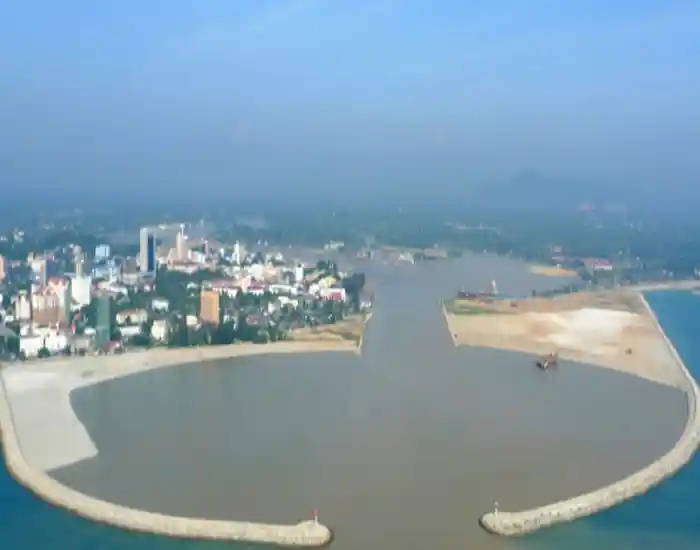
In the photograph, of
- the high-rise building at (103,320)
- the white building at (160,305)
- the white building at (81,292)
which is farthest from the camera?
the white building at (160,305)

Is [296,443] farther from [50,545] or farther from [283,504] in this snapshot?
[50,545]

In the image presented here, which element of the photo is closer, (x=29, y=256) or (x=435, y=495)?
(x=435, y=495)

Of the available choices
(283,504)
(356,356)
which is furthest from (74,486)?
(356,356)

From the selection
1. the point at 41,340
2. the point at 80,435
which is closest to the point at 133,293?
the point at 41,340

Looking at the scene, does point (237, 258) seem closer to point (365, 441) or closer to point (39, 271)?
point (39, 271)

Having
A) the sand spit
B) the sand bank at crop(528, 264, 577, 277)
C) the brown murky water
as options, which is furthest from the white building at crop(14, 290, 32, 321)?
the sand bank at crop(528, 264, 577, 277)

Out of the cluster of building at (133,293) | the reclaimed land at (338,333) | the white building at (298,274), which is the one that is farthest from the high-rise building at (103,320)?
the white building at (298,274)

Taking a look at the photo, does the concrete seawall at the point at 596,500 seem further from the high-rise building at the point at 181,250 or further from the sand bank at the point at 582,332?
the high-rise building at the point at 181,250
